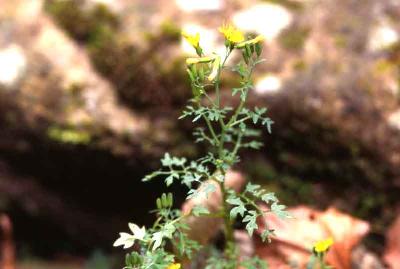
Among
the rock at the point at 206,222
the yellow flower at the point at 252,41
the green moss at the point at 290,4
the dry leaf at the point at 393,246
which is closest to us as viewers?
the yellow flower at the point at 252,41

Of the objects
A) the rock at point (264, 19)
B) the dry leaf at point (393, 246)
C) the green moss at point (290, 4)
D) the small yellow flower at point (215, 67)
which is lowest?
the dry leaf at point (393, 246)

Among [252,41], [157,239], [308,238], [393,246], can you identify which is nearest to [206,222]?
[308,238]

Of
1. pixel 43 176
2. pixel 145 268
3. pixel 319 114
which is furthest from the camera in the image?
pixel 43 176

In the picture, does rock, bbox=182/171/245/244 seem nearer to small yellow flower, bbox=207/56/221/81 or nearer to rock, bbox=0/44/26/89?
small yellow flower, bbox=207/56/221/81

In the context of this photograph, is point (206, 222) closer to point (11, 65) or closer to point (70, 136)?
point (70, 136)

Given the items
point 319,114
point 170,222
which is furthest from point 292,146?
point 170,222

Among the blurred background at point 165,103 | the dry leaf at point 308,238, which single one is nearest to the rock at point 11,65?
the blurred background at point 165,103

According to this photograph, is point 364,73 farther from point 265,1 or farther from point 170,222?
point 170,222

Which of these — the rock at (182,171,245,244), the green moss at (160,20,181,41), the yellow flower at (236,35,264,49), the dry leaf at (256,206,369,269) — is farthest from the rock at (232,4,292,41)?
the yellow flower at (236,35,264,49)

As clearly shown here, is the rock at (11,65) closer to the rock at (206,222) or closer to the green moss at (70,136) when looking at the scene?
the green moss at (70,136)
